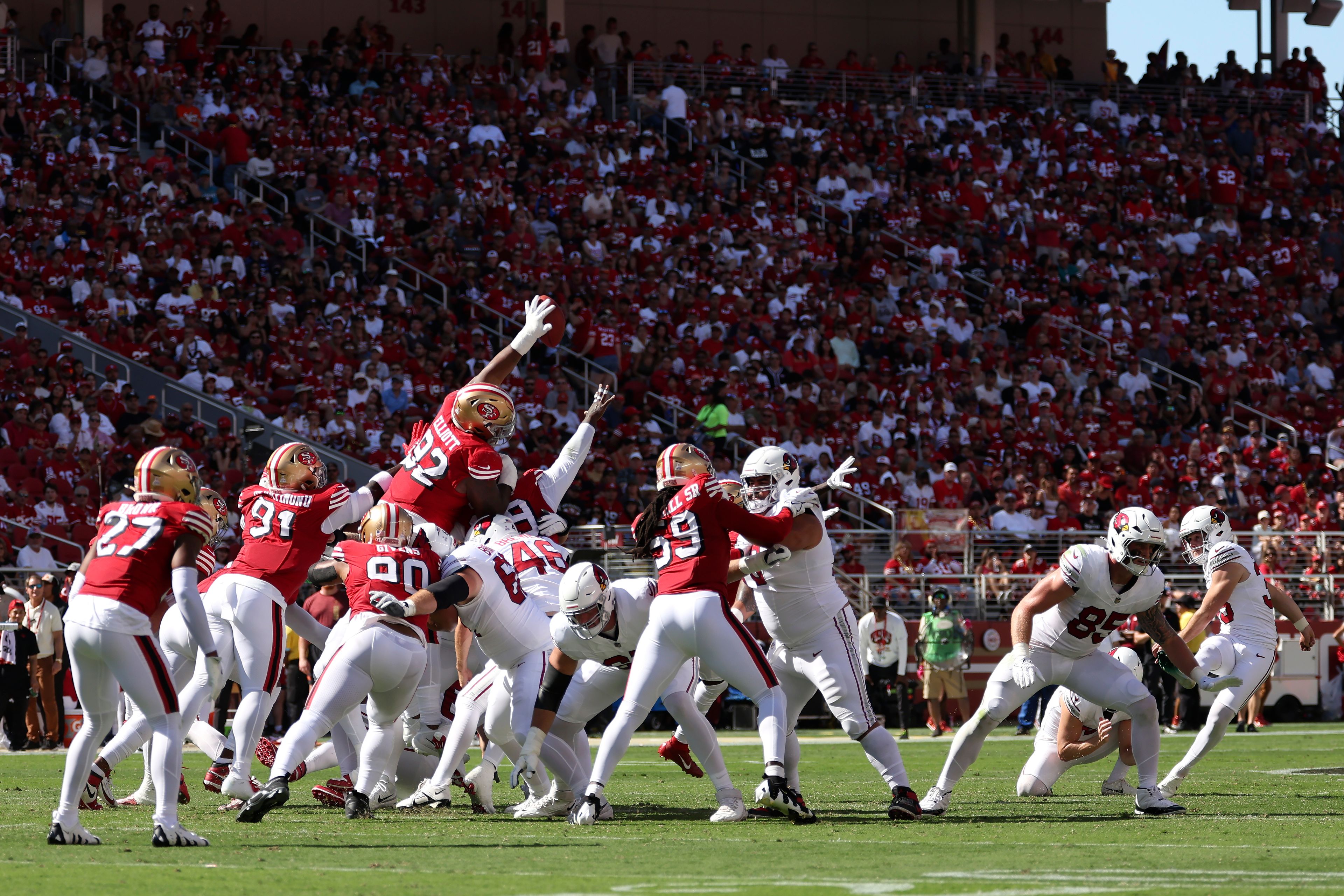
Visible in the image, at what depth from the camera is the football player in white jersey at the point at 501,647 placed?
995 centimetres

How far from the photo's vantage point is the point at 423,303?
956 inches

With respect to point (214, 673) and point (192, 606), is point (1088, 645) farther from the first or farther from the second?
point (192, 606)

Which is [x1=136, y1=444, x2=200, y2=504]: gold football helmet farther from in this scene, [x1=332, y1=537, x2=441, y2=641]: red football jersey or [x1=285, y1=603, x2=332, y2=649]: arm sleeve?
[x1=285, y1=603, x2=332, y2=649]: arm sleeve

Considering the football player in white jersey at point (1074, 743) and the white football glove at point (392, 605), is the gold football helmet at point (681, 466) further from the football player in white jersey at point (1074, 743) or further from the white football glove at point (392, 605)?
the football player in white jersey at point (1074, 743)

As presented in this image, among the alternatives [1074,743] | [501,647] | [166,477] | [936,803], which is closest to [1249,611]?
[1074,743]

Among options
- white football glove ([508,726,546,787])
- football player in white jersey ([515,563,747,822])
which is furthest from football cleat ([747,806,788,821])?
white football glove ([508,726,546,787])

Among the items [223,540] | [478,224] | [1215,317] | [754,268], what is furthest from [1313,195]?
[223,540]

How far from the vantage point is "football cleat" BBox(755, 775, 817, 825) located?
947cm

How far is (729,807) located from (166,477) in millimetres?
3450

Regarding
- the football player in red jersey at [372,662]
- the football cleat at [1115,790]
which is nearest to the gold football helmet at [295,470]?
the football player in red jersey at [372,662]

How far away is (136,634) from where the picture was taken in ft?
26.9

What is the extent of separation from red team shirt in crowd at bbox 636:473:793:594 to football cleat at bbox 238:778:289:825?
223 centimetres

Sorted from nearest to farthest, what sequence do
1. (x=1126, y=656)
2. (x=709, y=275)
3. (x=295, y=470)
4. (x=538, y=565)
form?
(x=295, y=470) → (x=538, y=565) → (x=1126, y=656) → (x=709, y=275)

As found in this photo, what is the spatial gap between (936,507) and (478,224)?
7.68m
